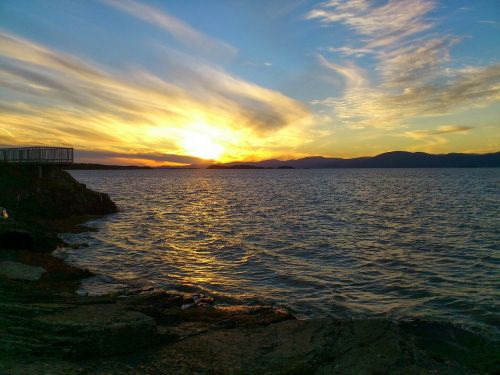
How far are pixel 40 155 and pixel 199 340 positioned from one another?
40169 millimetres

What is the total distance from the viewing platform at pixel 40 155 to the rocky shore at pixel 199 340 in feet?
104

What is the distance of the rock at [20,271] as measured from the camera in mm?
13969

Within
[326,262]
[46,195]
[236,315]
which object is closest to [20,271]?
[236,315]

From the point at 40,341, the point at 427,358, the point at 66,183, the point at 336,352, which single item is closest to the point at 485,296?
the point at 427,358

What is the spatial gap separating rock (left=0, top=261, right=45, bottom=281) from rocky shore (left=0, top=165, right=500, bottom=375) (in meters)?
0.15

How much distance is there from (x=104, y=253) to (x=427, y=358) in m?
20.0

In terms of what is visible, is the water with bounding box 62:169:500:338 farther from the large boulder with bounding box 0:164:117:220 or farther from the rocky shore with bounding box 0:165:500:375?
the large boulder with bounding box 0:164:117:220

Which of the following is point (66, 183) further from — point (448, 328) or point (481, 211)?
point (481, 211)

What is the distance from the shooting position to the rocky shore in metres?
7.85

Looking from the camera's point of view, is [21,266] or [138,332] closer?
[138,332]

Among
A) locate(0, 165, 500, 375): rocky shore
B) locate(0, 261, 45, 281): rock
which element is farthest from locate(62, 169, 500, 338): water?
locate(0, 261, 45, 281): rock

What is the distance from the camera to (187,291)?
1616 cm

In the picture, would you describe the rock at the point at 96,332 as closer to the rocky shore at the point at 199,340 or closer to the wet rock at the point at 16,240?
the rocky shore at the point at 199,340

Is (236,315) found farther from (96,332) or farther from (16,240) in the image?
(16,240)
